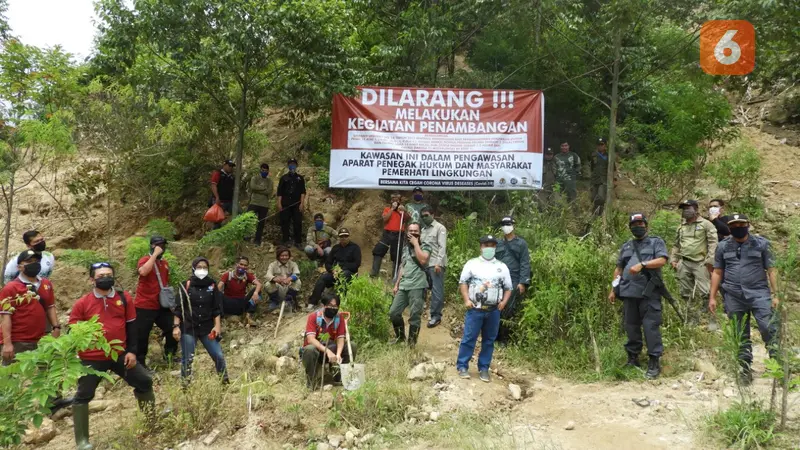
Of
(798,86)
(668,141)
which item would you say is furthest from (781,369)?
(798,86)

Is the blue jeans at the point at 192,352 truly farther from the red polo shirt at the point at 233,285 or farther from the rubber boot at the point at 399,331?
the rubber boot at the point at 399,331

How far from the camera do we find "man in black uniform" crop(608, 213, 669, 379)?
604cm

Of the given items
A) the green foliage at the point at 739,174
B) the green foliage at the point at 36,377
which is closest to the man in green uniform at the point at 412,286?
the green foliage at the point at 36,377

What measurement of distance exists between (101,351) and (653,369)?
17.6 feet

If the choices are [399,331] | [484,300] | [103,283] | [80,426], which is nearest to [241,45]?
[103,283]

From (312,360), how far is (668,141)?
8713mm

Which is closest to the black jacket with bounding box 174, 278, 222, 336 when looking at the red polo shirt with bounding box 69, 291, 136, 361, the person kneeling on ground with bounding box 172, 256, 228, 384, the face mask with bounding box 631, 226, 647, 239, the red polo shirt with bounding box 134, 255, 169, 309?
the person kneeling on ground with bounding box 172, 256, 228, 384

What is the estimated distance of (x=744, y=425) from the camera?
4.57 meters

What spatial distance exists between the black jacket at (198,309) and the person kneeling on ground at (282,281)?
2042 mm

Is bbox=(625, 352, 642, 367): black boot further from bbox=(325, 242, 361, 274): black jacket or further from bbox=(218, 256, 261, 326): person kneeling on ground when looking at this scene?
bbox=(218, 256, 261, 326): person kneeling on ground

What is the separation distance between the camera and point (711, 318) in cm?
718

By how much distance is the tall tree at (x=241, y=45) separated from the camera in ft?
28.8

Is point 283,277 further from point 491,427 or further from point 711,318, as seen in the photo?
point 711,318

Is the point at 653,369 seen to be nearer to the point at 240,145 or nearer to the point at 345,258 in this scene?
the point at 345,258
